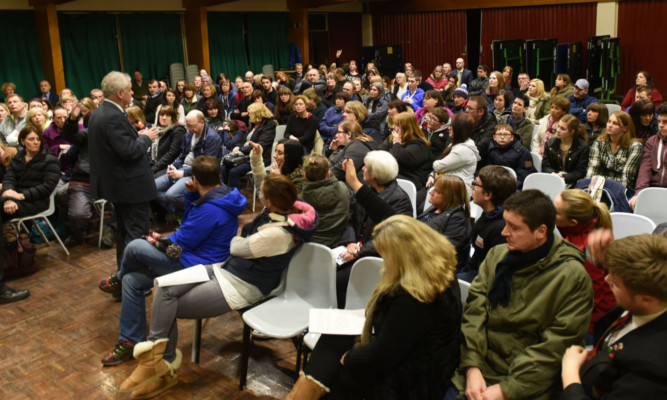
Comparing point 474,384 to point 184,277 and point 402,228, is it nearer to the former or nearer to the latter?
point 402,228

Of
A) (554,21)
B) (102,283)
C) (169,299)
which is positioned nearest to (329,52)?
(554,21)

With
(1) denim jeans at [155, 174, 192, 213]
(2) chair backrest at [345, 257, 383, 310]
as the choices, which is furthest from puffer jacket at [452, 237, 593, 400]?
(1) denim jeans at [155, 174, 192, 213]

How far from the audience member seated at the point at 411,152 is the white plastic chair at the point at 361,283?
6.07 ft

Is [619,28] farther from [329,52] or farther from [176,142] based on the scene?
[176,142]

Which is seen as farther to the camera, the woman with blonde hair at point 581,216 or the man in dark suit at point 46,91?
the man in dark suit at point 46,91

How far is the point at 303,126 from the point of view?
5.96 metres

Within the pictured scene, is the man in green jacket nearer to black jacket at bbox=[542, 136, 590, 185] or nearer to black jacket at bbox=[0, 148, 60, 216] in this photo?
black jacket at bbox=[542, 136, 590, 185]

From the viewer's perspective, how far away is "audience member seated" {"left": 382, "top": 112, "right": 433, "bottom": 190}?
4312mm

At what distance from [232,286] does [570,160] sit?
2.90m

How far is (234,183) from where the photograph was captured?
593 cm

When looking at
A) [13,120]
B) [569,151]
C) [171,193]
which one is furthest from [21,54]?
[569,151]

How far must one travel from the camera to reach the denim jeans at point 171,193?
16.9ft

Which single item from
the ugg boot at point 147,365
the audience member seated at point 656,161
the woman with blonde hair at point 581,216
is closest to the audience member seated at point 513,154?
the audience member seated at point 656,161

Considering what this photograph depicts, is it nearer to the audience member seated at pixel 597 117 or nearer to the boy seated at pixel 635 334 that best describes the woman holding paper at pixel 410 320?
the boy seated at pixel 635 334
